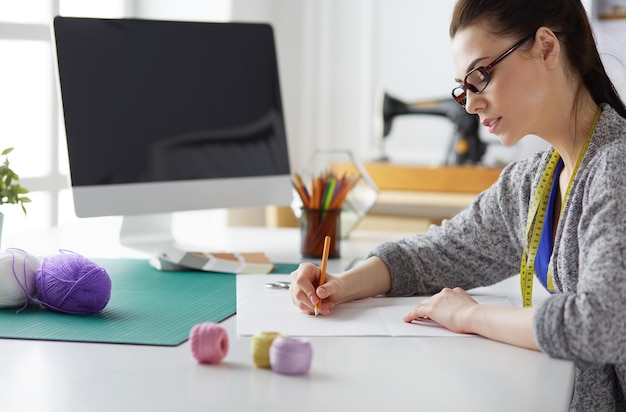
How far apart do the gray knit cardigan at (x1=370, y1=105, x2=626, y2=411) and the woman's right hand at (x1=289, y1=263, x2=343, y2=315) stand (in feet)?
0.49

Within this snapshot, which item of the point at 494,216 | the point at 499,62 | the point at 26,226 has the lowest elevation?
the point at 26,226

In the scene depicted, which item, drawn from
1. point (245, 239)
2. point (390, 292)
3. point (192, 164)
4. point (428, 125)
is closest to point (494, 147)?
point (428, 125)

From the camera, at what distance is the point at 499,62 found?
1352 mm

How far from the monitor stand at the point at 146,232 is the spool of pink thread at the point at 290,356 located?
2.90 ft

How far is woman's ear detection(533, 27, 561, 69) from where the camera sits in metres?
1.35

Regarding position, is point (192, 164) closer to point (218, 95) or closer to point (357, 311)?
point (218, 95)

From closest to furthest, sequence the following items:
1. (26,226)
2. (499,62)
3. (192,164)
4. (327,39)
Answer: (499,62) < (192,164) < (26,226) < (327,39)

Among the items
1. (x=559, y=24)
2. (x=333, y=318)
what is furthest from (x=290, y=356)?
(x=559, y=24)

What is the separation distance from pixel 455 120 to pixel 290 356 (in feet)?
8.34

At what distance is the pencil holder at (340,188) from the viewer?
6.68ft

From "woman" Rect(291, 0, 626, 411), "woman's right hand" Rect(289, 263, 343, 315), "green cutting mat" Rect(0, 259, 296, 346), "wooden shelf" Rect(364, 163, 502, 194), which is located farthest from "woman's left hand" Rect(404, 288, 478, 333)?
"wooden shelf" Rect(364, 163, 502, 194)

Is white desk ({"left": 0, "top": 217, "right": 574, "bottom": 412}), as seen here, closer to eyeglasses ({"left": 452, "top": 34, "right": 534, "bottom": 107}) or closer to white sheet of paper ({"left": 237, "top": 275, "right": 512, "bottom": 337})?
white sheet of paper ({"left": 237, "top": 275, "right": 512, "bottom": 337})

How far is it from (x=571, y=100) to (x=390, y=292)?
0.42 meters

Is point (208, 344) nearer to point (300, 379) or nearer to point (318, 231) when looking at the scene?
point (300, 379)
